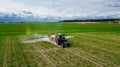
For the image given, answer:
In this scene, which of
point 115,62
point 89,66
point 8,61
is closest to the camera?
point 89,66

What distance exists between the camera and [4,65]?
18078 mm

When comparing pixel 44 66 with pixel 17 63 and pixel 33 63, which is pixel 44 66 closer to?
pixel 33 63

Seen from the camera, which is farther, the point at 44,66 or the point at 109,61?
the point at 109,61

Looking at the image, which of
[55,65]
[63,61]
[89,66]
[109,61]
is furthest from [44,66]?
[109,61]

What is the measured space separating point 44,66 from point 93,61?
184 inches

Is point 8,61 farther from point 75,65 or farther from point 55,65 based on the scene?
point 75,65

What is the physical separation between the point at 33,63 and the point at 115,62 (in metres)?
7.32

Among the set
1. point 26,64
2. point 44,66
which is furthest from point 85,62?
point 26,64

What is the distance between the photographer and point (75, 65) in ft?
57.9

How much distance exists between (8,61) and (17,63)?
136 cm

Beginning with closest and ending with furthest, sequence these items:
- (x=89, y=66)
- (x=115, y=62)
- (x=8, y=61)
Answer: (x=89, y=66)
(x=115, y=62)
(x=8, y=61)

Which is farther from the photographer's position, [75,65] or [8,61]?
[8,61]

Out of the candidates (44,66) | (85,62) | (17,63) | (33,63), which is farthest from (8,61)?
(85,62)

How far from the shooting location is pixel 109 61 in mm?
18781
